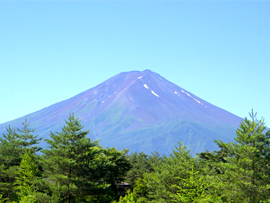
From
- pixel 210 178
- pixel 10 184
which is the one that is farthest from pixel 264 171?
pixel 10 184

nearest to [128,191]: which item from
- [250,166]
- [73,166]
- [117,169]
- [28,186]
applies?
[73,166]

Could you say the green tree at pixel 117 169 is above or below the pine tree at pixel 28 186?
below

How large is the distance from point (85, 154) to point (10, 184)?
10.8 metres

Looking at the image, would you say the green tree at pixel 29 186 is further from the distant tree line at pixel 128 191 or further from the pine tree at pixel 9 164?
the pine tree at pixel 9 164

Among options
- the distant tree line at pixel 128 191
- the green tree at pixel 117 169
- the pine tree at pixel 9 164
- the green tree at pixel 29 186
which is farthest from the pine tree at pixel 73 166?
the green tree at pixel 117 169

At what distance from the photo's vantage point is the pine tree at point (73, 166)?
1276 inches

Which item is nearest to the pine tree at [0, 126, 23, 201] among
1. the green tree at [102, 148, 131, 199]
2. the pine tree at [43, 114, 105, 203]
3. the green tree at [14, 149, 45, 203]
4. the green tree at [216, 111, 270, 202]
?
the green tree at [14, 149, 45, 203]

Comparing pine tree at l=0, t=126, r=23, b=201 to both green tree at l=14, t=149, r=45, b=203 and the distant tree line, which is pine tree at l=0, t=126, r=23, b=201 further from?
green tree at l=14, t=149, r=45, b=203

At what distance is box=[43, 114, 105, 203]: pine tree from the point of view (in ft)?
106

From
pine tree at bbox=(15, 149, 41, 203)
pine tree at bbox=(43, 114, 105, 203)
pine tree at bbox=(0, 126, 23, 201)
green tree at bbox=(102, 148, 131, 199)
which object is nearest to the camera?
pine tree at bbox=(15, 149, 41, 203)

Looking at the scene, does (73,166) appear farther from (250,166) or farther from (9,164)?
(250,166)

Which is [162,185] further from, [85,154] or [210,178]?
[85,154]

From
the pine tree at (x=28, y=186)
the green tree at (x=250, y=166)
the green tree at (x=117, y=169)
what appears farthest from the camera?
the green tree at (x=117, y=169)

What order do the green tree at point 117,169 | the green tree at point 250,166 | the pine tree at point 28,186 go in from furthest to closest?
the green tree at point 117,169 < the pine tree at point 28,186 < the green tree at point 250,166
